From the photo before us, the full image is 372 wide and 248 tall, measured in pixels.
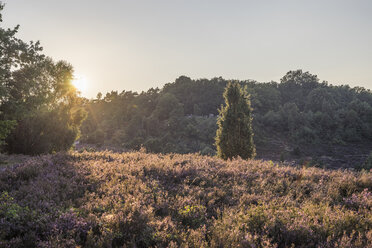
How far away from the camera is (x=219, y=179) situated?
241 inches

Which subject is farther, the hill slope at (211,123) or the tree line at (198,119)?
Answer: the tree line at (198,119)

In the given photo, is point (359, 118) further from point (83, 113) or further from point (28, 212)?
point (28, 212)

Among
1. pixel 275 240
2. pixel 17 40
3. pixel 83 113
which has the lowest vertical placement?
pixel 275 240

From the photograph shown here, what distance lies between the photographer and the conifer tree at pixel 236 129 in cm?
1351

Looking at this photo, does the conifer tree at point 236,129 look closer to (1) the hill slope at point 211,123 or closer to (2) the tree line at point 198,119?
(1) the hill slope at point 211,123

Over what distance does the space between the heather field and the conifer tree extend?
6.93 metres

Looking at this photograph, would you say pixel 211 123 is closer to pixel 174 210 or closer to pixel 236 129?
pixel 236 129

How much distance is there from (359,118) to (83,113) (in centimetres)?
5879

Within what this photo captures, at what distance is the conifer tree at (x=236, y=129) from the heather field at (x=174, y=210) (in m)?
6.93

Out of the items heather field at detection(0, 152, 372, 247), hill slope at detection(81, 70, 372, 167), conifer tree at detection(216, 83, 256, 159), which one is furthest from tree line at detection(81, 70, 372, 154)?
heather field at detection(0, 152, 372, 247)

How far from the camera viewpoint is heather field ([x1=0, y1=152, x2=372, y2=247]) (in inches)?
118

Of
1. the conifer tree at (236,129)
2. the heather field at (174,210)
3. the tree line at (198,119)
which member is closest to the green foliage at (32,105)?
the heather field at (174,210)

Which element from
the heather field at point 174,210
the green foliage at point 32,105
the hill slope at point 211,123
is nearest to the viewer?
the heather field at point 174,210

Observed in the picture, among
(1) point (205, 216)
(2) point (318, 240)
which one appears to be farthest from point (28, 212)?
(2) point (318, 240)
